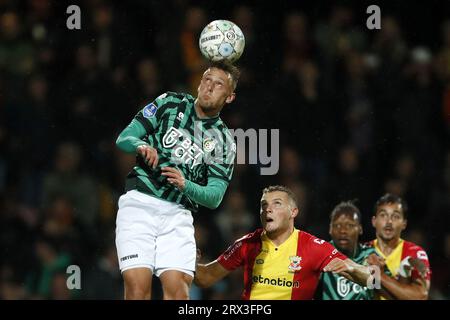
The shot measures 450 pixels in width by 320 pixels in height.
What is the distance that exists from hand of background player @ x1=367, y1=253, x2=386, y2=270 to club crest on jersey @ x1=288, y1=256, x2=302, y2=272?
63cm

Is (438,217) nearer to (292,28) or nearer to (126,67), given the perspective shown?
(292,28)

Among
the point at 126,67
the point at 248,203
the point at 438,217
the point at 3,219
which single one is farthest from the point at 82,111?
the point at 438,217

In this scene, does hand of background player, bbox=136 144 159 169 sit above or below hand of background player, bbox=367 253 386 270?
above

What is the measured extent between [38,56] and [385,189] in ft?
12.4

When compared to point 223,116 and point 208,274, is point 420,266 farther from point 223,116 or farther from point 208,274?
point 223,116

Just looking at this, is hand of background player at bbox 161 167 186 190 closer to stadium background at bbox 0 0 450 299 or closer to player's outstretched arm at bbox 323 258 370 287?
player's outstretched arm at bbox 323 258 370 287

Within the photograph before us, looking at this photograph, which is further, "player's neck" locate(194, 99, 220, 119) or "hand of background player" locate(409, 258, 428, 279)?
"hand of background player" locate(409, 258, 428, 279)

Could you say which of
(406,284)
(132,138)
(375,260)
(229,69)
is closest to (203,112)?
(229,69)

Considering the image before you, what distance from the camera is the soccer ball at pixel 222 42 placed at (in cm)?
610

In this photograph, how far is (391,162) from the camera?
9250mm

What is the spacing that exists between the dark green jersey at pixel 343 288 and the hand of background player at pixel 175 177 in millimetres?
2018

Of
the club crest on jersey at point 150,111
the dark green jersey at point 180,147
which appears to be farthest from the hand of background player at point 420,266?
the club crest on jersey at point 150,111

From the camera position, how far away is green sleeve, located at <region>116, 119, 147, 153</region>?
5340 mm

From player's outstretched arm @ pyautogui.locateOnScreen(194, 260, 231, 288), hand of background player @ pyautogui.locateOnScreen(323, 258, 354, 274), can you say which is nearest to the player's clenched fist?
hand of background player @ pyautogui.locateOnScreen(323, 258, 354, 274)
